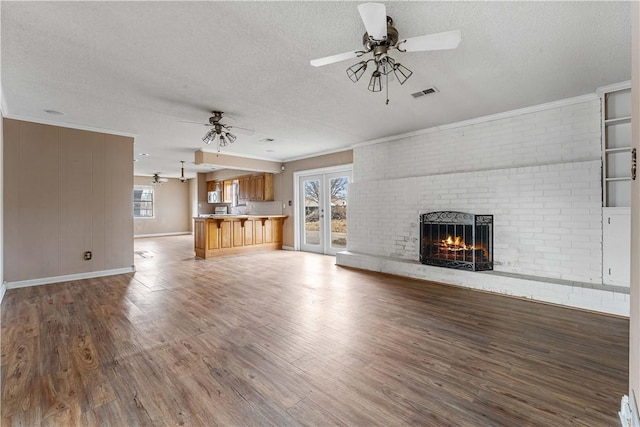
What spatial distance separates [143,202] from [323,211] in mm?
8440

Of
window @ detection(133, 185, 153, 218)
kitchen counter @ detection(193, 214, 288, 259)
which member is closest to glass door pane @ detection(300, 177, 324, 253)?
kitchen counter @ detection(193, 214, 288, 259)

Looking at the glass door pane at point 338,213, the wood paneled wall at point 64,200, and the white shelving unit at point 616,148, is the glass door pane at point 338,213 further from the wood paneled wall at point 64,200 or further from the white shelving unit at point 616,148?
the white shelving unit at point 616,148

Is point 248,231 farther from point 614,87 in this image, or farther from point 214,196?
point 614,87

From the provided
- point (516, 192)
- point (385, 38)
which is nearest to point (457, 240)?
point (516, 192)

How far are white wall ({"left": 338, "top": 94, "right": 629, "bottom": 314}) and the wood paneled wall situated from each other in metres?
4.50

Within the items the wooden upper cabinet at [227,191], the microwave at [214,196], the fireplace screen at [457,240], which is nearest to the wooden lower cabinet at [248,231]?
the wooden upper cabinet at [227,191]

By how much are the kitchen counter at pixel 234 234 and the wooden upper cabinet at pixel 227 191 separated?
2.81 meters

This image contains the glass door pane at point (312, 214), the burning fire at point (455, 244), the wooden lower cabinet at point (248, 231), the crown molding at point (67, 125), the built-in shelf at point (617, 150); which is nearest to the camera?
the built-in shelf at point (617, 150)

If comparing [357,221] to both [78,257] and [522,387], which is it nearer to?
[522,387]

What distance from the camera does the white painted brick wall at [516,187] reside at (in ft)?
11.4

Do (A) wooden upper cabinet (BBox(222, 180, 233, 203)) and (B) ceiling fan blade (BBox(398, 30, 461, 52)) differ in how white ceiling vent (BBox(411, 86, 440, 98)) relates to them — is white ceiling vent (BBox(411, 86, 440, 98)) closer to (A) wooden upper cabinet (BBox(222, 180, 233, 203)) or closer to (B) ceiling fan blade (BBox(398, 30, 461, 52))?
(B) ceiling fan blade (BBox(398, 30, 461, 52))

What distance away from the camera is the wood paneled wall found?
4.15m

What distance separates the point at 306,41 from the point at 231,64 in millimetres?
831

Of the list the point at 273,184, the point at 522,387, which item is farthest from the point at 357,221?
the point at 522,387
